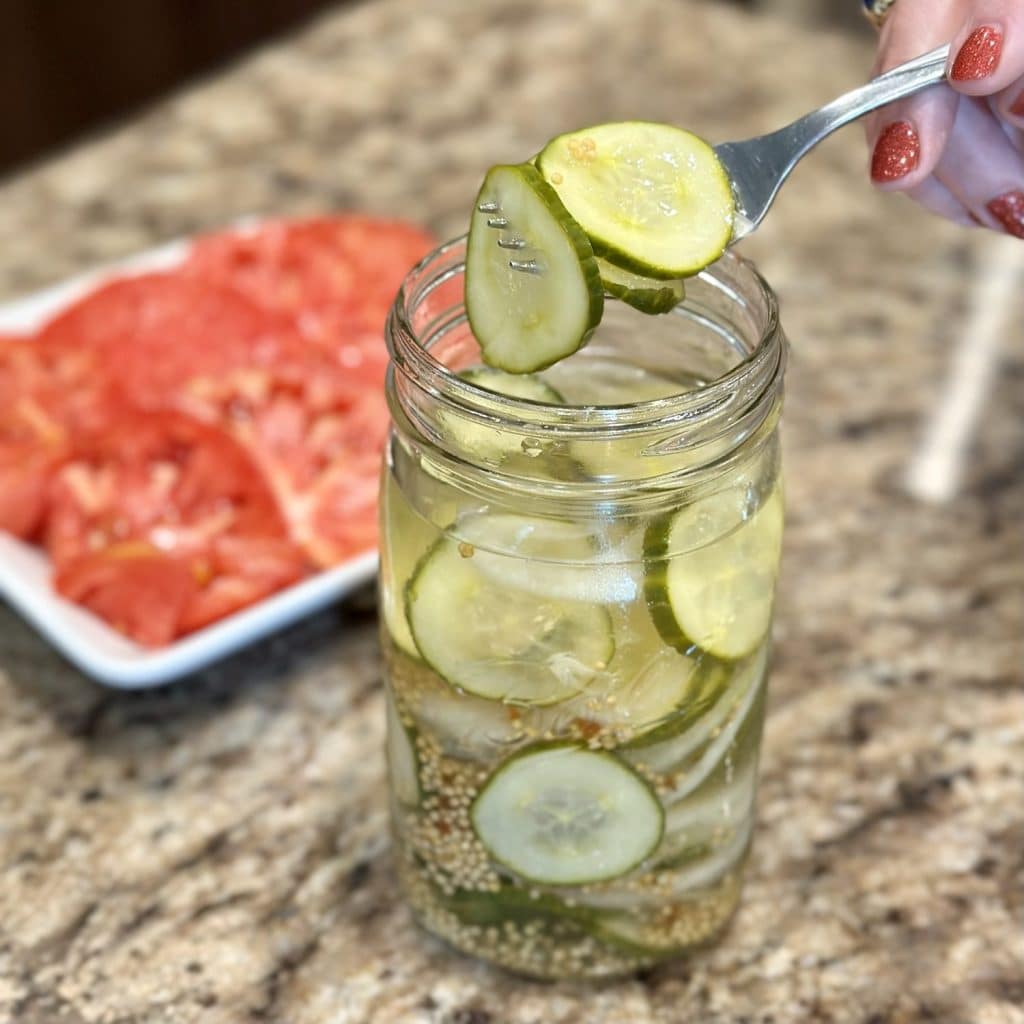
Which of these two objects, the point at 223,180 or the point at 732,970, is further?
the point at 223,180

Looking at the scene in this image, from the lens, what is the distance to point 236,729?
3.52 ft

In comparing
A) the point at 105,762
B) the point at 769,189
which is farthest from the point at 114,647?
the point at 769,189

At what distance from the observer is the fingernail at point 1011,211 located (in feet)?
2.90

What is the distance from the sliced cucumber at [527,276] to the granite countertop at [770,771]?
15.8 inches

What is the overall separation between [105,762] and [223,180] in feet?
3.11

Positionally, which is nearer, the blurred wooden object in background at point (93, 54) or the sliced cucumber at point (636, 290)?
the sliced cucumber at point (636, 290)

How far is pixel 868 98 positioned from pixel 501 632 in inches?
13.4

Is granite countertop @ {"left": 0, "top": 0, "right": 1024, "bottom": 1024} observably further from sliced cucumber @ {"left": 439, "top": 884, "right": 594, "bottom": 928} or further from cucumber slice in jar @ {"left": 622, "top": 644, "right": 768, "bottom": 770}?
cucumber slice in jar @ {"left": 622, "top": 644, "right": 768, "bottom": 770}

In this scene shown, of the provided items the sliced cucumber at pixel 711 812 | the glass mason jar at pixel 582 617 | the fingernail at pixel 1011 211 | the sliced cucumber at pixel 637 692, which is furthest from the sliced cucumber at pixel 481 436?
the fingernail at pixel 1011 211

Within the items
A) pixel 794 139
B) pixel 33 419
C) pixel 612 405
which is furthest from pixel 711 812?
pixel 33 419

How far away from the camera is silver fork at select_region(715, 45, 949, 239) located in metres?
0.76

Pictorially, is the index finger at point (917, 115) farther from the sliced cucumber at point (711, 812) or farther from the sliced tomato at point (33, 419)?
the sliced tomato at point (33, 419)

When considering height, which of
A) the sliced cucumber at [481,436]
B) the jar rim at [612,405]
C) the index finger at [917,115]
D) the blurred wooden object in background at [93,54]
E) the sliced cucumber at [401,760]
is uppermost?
the index finger at [917,115]

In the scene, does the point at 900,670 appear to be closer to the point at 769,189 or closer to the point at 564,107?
the point at 769,189
